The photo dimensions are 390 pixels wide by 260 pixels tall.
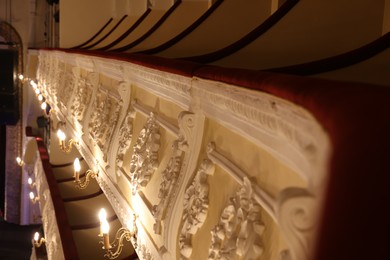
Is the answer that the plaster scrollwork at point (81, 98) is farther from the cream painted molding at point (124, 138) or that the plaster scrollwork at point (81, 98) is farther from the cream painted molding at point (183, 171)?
the cream painted molding at point (183, 171)

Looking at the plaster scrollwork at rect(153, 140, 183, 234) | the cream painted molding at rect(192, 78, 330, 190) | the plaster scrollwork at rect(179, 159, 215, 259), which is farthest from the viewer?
the plaster scrollwork at rect(153, 140, 183, 234)

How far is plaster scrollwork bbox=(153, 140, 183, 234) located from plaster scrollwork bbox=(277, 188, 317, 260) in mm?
955

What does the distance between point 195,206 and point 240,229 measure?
0.35m

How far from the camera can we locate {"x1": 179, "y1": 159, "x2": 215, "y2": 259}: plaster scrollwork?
1.56 m

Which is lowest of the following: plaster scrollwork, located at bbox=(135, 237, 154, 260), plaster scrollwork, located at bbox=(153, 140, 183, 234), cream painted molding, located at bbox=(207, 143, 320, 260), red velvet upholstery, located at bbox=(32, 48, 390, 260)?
plaster scrollwork, located at bbox=(135, 237, 154, 260)

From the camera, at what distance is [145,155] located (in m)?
2.33

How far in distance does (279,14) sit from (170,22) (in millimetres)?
2208

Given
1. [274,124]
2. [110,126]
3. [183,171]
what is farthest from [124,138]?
[274,124]

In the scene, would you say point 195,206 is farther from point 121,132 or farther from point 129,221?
point 121,132

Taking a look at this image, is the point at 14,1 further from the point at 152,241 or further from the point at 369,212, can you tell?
the point at 369,212

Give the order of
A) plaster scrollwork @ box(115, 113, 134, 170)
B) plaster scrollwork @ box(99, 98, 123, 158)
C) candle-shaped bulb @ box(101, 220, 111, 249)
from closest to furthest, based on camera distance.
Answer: candle-shaped bulb @ box(101, 220, 111, 249) < plaster scrollwork @ box(115, 113, 134, 170) < plaster scrollwork @ box(99, 98, 123, 158)

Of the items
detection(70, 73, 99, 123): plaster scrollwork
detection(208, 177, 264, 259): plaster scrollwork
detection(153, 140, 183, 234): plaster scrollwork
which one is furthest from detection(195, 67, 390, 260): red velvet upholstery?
detection(70, 73, 99, 123): plaster scrollwork

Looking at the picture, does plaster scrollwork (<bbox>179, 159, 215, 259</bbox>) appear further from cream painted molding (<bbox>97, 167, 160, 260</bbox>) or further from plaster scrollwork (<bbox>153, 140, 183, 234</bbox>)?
cream painted molding (<bbox>97, 167, 160, 260</bbox>)

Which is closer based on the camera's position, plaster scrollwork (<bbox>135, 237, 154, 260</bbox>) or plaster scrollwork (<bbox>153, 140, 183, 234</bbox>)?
plaster scrollwork (<bbox>153, 140, 183, 234</bbox>)
